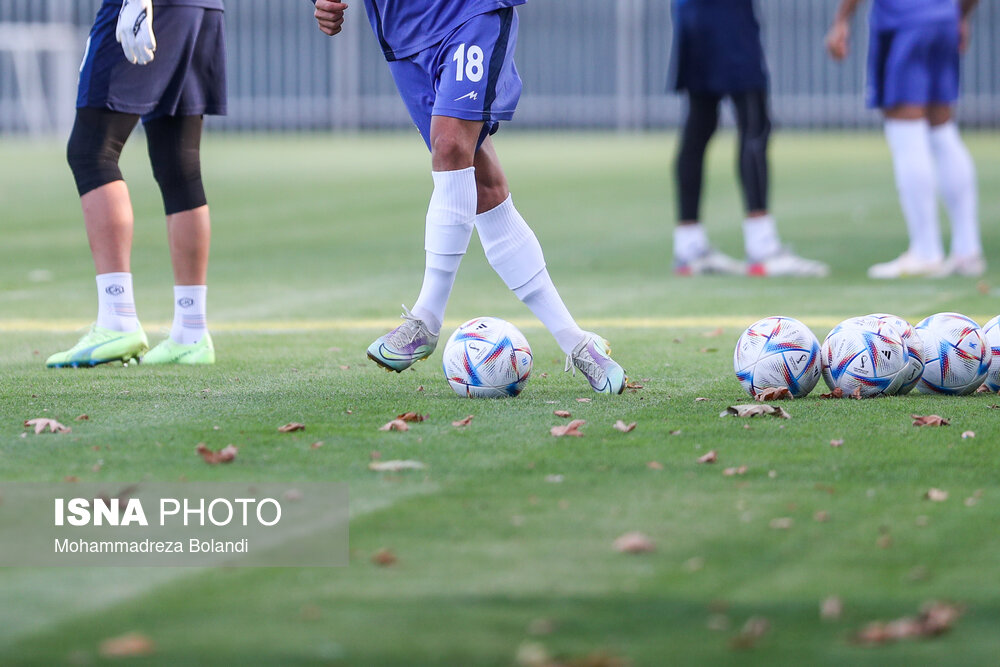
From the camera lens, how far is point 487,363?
4.74 m

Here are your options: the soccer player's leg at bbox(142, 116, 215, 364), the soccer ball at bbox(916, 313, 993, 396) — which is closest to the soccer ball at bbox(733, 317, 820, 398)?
the soccer ball at bbox(916, 313, 993, 396)

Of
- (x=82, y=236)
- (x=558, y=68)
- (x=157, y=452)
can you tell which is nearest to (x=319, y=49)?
(x=558, y=68)

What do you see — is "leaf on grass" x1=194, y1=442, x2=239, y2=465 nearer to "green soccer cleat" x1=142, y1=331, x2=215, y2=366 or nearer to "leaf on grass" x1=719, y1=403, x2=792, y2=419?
"leaf on grass" x1=719, y1=403, x2=792, y2=419

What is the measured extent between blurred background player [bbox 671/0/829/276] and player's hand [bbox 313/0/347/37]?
4.61m

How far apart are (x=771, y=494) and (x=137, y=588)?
56.1 inches

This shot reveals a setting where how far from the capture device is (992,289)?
8.29 m

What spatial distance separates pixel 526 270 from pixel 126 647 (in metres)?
2.75

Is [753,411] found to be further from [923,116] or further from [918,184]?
[923,116]

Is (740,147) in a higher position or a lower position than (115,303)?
higher

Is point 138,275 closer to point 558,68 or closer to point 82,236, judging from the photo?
point 82,236

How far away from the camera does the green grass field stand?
8.16ft

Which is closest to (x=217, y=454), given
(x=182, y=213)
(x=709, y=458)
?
(x=709, y=458)

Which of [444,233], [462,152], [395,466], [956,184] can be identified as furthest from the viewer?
[956,184]

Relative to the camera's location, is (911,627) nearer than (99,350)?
Yes
